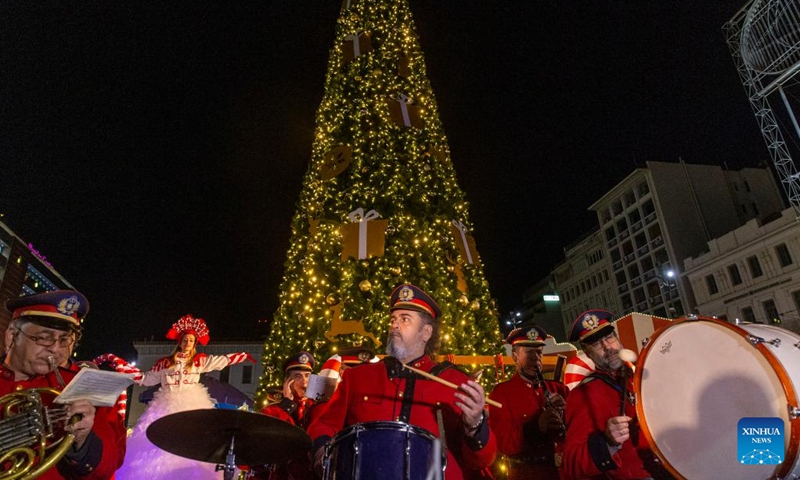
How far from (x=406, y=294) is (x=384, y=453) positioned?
1.48 m

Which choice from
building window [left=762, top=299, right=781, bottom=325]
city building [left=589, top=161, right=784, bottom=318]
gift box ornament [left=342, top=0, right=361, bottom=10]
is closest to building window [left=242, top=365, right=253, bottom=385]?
gift box ornament [left=342, top=0, right=361, bottom=10]

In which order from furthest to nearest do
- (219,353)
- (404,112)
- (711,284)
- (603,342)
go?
(219,353)
(711,284)
(404,112)
(603,342)

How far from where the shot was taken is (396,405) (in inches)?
128

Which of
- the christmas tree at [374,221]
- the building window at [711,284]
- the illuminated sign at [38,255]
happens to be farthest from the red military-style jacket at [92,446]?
the illuminated sign at [38,255]

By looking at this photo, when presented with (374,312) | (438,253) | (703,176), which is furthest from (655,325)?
(703,176)

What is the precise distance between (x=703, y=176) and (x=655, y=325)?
41.5 m

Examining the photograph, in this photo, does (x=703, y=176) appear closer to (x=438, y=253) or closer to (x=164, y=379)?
(x=438, y=253)

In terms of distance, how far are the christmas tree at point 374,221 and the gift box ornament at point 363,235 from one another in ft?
0.07

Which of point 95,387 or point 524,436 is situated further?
point 524,436

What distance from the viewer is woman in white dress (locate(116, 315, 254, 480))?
591 centimetres

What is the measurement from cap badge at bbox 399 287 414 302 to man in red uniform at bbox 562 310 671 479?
5.14ft

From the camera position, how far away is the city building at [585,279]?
5300 cm

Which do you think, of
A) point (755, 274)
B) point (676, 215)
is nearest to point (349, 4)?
point (755, 274)

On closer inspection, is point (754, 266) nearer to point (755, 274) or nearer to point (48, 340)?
point (755, 274)
